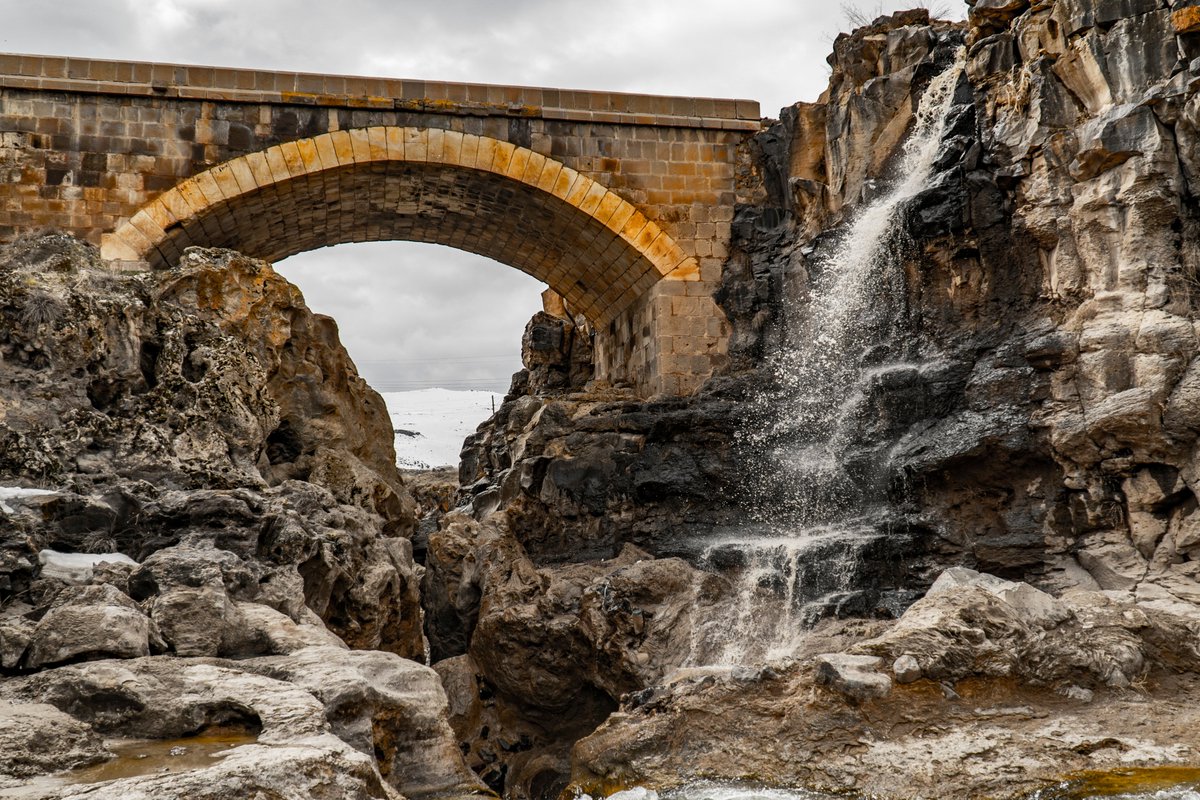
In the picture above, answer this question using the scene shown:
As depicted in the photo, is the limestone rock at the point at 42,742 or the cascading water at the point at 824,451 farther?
the cascading water at the point at 824,451

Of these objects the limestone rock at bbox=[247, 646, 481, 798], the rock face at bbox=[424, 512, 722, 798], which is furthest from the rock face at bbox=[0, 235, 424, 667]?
the rock face at bbox=[424, 512, 722, 798]

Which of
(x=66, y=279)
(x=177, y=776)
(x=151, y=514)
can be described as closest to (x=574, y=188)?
→ (x=66, y=279)

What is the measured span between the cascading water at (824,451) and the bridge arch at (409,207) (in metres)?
2.52

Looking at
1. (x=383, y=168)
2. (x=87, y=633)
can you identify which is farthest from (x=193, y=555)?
(x=383, y=168)

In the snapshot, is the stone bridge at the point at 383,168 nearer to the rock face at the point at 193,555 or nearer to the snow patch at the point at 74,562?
the rock face at the point at 193,555

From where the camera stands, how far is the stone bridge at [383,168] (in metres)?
12.8

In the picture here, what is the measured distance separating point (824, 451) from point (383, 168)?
637 cm

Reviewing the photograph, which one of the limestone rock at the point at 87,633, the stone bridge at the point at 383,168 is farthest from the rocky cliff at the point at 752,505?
the stone bridge at the point at 383,168

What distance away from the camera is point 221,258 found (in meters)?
10.8

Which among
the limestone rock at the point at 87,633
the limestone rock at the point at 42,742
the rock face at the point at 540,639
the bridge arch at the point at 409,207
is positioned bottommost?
the rock face at the point at 540,639

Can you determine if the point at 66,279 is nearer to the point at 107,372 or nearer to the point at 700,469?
the point at 107,372

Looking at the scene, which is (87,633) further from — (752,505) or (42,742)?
(752,505)

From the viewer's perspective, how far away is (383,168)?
13578mm

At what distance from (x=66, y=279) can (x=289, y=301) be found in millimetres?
2971
